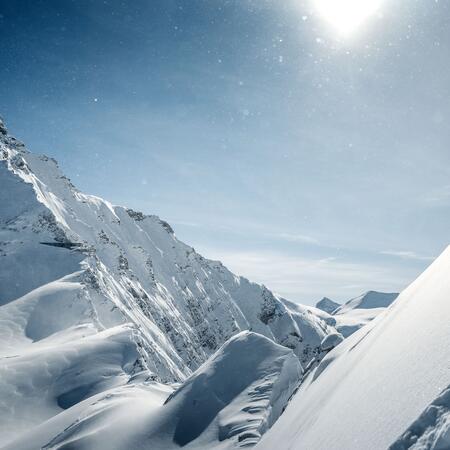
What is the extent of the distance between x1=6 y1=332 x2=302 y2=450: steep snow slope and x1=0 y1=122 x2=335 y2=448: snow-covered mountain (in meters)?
0.83

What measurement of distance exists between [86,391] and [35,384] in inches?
141

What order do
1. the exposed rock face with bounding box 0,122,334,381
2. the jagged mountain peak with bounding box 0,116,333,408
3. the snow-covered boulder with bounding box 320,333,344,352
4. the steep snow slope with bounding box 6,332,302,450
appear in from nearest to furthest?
1. the steep snow slope with bounding box 6,332,302,450
2. the snow-covered boulder with bounding box 320,333,344,352
3. the exposed rock face with bounding box 0,122,334,381
4. the jagged mountain peak with bounding box 0,116,333,408

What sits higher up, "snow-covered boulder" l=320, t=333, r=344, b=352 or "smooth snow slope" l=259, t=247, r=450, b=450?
"smooth snow slope" l=259, t=247, r=450, b=450

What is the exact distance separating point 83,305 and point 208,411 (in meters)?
30.5

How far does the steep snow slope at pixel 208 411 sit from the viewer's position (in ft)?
28.3

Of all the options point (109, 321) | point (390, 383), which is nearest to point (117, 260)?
point (109, 321)

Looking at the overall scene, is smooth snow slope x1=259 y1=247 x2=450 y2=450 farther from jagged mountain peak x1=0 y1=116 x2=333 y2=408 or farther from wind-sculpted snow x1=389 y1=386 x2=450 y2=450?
jagged mountain peak x1=0 y1=116 x2=333 y2=408

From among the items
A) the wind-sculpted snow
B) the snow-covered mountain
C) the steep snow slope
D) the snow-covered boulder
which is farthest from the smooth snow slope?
the snow-covered boulder

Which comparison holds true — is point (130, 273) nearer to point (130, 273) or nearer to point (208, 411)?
point (130, 273)

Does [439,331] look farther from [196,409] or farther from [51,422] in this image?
[51,422]

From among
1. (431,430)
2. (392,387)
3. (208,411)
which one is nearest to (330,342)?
(208,411)

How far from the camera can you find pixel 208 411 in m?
9.57

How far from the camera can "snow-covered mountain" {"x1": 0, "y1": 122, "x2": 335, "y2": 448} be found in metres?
21.8

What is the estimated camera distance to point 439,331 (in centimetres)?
325
